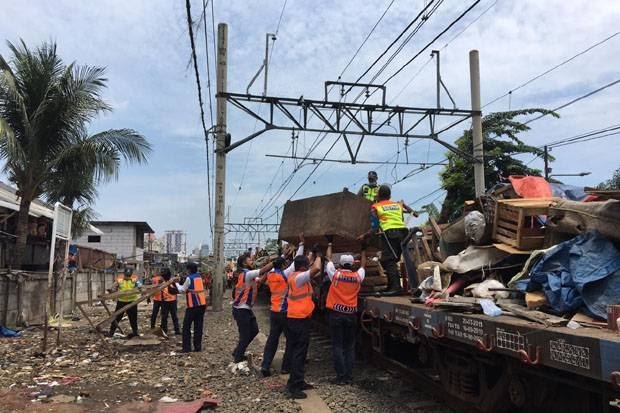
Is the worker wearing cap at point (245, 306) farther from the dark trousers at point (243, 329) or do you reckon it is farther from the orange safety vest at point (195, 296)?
the orange safety vest at point (195, 296)

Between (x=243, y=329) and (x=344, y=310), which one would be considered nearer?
(x=344, y=310)

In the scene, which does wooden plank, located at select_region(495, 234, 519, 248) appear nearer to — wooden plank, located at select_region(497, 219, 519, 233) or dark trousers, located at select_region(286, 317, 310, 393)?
wooden plank, located at select_region(497, 219, 519, 233)

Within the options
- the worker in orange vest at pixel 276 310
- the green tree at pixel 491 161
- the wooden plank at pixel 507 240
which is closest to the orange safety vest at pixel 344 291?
the worker in orange vest at pixel 276 310

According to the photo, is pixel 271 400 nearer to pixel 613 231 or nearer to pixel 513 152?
pixel 613 231

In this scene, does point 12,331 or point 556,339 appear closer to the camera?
point 556,339

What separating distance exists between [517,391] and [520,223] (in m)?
1.79

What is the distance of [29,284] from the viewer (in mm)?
14148

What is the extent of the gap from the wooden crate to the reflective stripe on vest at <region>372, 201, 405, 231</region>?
1800mm

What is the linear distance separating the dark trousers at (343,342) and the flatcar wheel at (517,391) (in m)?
3.24

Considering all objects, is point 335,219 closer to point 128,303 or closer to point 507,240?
point 507,240

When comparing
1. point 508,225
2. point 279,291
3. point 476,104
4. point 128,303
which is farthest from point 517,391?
point 476,104

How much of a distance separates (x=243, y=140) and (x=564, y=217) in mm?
12593

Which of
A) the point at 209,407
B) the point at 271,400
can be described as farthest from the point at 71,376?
the point at 271,400

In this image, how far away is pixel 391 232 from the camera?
7.61 metres
